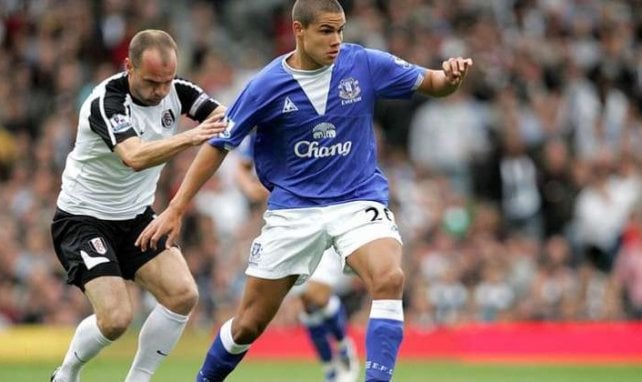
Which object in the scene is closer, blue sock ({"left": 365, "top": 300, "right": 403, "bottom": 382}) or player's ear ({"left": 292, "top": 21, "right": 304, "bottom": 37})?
blue sock ({"left": 365, "top": 300, "right": 403, "bottom": 382})

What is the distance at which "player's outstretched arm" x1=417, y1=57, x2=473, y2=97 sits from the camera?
388 inches

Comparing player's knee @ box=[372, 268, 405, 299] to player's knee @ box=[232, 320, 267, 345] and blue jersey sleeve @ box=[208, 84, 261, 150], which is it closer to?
player's knee @ box=[232, 320, 267, 345]

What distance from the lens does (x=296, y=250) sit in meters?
9.95

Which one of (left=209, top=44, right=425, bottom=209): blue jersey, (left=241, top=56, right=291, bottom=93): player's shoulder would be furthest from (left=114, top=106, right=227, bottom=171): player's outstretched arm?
(left=241, top=56, right=291, bottom=93): player's shoulder

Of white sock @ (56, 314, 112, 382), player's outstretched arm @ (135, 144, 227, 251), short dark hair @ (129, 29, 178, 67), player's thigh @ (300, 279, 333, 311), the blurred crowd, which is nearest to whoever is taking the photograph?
player's outstretched arm @ (135, 144, 227, 251)

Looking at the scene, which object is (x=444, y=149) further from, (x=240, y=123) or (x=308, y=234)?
(x=240, y=123)

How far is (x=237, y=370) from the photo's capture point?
620 inches

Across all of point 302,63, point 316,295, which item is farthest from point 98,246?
point 316,295

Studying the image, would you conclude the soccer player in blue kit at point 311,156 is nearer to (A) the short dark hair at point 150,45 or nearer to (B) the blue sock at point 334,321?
(A) the short dark hair at point 150,45

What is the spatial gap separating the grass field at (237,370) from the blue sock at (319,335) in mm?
869

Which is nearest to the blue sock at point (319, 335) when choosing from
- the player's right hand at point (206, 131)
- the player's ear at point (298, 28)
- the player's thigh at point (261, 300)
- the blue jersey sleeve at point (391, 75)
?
the player's thigh at point (261, 300)

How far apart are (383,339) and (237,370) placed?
261 inches

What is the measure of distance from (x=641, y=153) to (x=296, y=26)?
34.6 feet

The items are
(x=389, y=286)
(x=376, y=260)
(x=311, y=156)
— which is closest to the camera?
(x=389, y=286)
